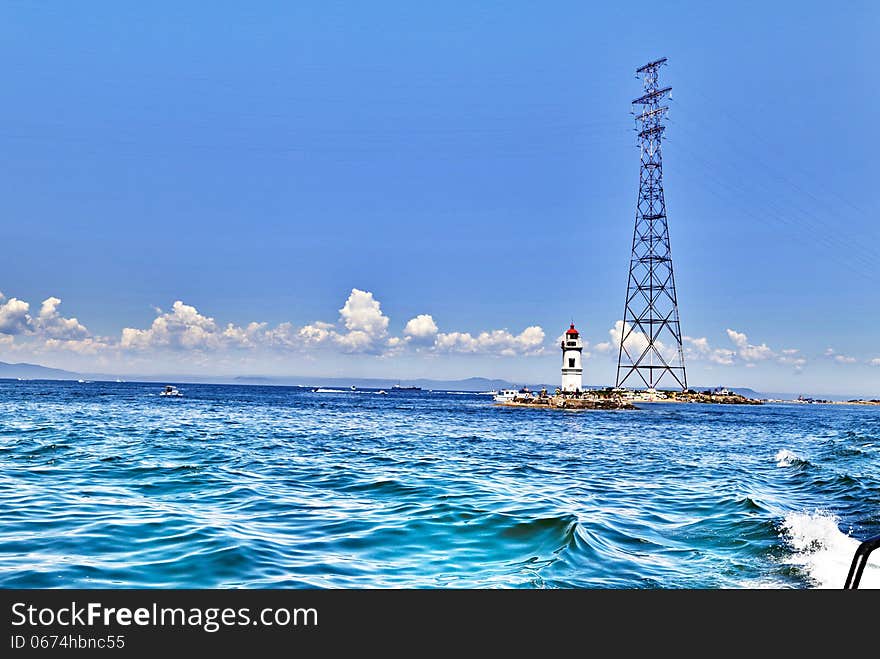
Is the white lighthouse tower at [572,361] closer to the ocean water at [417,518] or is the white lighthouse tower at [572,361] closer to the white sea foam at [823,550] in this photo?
the ocean water at [417,518]

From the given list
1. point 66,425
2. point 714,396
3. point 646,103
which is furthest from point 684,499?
point 714,396

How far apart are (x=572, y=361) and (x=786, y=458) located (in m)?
68.8

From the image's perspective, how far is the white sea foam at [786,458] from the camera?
26403 millimetres

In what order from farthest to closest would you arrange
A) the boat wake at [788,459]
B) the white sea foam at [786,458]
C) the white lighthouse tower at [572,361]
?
the white lighthouse tower at [572,361]
the white sea foam at [786,458]
the boat wake at [788,459]

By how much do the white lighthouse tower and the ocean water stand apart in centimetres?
6801
